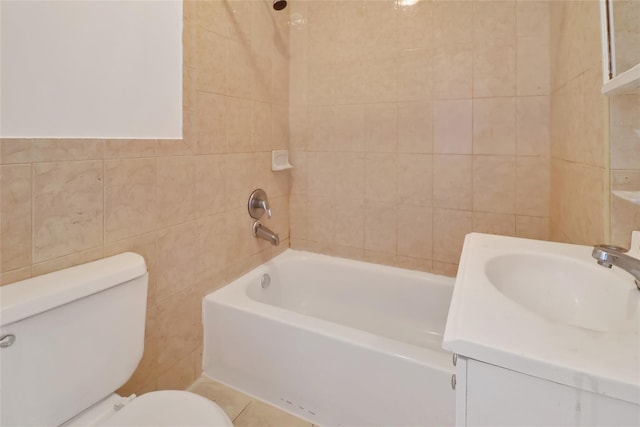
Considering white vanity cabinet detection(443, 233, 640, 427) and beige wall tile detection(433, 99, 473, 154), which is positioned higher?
beige wall tile detection(433, 99, 473, 154)

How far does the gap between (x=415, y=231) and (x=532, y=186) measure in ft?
2.08

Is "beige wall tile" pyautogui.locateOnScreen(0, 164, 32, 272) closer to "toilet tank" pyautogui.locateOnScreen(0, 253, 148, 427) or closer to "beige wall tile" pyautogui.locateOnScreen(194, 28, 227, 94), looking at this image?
"toilet tank" pyautogui.locateOnScreen(0, 253, 148, 427)

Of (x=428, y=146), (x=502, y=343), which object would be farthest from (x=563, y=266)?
(x=428, y=146)

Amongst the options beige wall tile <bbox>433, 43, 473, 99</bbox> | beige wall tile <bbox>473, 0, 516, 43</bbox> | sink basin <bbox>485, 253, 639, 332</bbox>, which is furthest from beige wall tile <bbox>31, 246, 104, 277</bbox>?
beige wall tile <bbox>473, 0, 516, 43</bbox>

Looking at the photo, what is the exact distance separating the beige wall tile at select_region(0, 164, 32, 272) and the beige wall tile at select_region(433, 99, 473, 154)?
1.76 meters

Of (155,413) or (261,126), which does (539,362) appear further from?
(261,126)

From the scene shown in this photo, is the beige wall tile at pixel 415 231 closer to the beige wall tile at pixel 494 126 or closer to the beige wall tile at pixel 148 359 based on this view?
the beige wall tile at pixel 494 126

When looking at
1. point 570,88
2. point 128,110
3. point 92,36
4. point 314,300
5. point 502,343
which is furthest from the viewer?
point 314,300

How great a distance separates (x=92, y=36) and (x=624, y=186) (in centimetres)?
169

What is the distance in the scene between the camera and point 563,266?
3.05 feet

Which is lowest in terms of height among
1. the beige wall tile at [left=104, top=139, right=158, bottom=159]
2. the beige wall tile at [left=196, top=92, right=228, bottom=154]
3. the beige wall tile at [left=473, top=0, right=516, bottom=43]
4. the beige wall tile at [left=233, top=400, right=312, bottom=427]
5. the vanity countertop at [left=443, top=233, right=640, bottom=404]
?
the beige wall tile at [left=233, top=400, right=312, bottom=427]

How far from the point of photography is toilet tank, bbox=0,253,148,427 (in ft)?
2.66

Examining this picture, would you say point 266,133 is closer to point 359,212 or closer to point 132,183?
point 359,212

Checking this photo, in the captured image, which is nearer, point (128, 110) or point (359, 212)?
point (128, 110)
